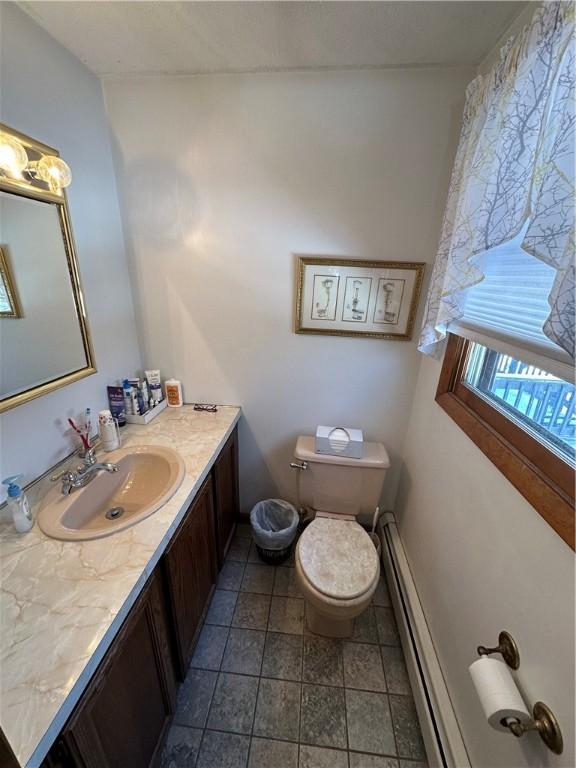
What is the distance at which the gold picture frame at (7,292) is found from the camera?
0.92m

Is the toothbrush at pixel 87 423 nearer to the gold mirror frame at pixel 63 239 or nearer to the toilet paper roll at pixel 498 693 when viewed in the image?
the gold mirror frame at pixel 63 239

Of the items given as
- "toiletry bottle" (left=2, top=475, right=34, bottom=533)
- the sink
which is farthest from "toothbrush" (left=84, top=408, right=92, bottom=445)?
"toiletry bottle" (left=2, top=475, right=34, bottom=533)

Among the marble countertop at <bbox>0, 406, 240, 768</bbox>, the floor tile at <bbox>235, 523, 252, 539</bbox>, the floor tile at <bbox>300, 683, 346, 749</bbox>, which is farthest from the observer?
the floor tile at <bbox>235, 523, 252, 539</bbox>

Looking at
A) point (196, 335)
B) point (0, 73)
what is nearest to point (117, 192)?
point (0, 73)

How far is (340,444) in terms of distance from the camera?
1.47 m

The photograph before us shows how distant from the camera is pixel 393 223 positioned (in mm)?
1301

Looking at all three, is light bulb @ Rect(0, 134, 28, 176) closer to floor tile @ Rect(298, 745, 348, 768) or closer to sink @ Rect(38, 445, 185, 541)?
sink @ Rect(38, 445, 185, 541)

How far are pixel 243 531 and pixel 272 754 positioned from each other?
3.16 ft

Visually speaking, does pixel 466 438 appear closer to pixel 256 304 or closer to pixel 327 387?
pixel 327 387

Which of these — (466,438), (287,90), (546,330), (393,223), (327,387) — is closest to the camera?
(546,330)

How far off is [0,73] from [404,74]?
1.34 meters

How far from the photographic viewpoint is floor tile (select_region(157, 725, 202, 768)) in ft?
3.33

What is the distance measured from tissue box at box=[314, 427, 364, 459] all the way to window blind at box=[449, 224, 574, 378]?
0.68 metres

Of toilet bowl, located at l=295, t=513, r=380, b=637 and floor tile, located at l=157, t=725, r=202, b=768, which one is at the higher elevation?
toilet bowl, located at l=295, t=513, r=380, b=637
